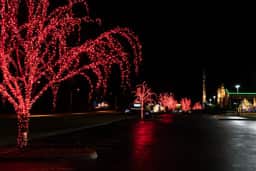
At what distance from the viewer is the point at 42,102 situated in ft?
287

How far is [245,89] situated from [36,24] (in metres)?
131

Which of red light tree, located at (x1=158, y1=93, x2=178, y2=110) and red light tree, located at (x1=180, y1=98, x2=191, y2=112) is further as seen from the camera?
red light tree, located at (x1=180, y1=98, x2=191, y2=112)

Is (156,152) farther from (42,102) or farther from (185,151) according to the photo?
(42,102)

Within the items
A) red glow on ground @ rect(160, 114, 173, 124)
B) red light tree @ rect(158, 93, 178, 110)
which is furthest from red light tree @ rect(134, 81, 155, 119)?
red light tree @ rect(158, 93, 178, 110)

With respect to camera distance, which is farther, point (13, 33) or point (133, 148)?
point (133, 148)

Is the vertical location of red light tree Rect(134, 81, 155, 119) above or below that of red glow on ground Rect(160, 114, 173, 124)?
above

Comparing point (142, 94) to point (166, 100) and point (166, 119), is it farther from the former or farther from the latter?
point (166, 100)

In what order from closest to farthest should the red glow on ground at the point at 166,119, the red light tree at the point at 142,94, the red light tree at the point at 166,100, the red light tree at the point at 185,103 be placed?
the red glow on ground at the point at 166,119, the red light tree at the point at 142,94, the red light tree at the point at 166,100, the red light tree at the point at 185,103

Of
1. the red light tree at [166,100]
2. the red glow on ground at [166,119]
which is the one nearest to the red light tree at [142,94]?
the red glow on ground at [166,119]

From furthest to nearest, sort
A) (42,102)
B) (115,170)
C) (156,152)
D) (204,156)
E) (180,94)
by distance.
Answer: (180,94) < (42,102) < (156,152) < (204,156) < (115,170)

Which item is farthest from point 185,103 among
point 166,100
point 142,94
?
point 142,94

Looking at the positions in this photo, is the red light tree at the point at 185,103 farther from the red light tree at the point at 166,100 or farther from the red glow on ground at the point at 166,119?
the red glow on ground at the point at 166,119

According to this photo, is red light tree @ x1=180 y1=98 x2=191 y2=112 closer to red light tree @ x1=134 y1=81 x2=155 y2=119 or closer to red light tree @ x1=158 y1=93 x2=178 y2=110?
red light tree @ x1=158 y1=93 x2=178 y2=110

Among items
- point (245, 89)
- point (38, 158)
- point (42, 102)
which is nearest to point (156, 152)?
point (38, 158)
